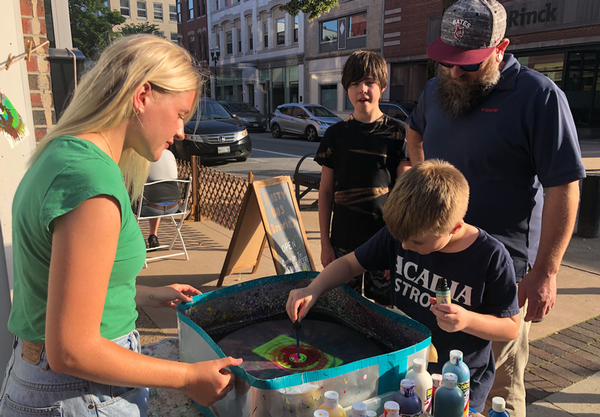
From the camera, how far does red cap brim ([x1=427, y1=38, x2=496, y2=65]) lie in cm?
202

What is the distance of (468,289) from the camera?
1.70 metres

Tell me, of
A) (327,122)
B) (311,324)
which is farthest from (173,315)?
(327,122)

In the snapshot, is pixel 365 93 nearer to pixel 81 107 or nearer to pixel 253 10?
pixel 81 107

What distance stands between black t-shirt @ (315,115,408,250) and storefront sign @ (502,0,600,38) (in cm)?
1856

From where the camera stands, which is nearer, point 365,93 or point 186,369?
point 186,369

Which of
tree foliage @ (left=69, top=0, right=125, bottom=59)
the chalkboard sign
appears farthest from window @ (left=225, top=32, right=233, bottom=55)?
the chalkboard sign

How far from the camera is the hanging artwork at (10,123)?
2.35 m

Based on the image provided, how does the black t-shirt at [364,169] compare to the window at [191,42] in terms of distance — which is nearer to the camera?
the black t-shirt at [364,169]

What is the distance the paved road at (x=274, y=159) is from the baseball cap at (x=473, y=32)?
8.41 m

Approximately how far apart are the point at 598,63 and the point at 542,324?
18080 millimetres

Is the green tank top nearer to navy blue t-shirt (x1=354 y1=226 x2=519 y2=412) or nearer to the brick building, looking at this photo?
navy blue t-shirt (x1=354 y1=226 x2=519 y2=412)

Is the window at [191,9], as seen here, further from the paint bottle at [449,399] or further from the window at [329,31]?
the paint bottle at [449,399]

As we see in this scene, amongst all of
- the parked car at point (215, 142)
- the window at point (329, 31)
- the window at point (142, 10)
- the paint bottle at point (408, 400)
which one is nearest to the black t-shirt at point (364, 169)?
the paint bottle at point (408, 400)

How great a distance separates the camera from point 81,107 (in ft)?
3.71
